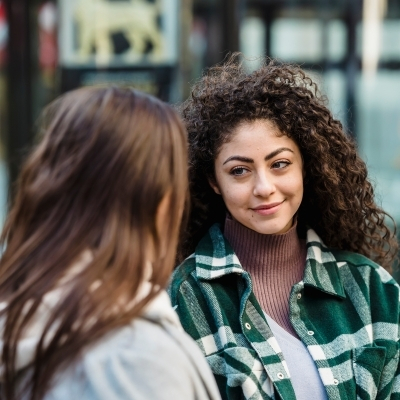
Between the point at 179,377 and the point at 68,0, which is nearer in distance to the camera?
the point at 179,377

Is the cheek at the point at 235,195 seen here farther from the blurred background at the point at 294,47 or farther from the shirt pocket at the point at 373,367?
the blurred background at the point at 294,47

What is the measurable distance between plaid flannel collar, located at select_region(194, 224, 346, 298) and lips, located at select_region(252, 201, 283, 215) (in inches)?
6.7

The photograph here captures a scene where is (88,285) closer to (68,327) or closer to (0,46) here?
(68,327)

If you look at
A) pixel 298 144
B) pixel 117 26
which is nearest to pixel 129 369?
pixel 298 144

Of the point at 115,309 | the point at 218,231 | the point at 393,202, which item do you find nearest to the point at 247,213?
the point at 218,231

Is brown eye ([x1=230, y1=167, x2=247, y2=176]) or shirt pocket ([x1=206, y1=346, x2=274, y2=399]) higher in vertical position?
brown eye ([x1=230, y1=167, x2=247, y2=176])

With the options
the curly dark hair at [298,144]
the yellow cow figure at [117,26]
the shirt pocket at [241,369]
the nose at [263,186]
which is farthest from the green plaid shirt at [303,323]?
the yellow cow figure at [117,26]

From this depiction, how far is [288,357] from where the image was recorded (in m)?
2.46

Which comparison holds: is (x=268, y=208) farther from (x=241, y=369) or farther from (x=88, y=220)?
(x=88, y=220)

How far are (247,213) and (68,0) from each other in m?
4.51

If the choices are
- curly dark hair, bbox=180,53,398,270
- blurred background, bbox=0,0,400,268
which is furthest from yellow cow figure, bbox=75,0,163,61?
curly dark hair, bbox=180,53,398,270

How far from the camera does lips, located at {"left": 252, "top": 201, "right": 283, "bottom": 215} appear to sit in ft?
8.21

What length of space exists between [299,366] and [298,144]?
26.6 inches

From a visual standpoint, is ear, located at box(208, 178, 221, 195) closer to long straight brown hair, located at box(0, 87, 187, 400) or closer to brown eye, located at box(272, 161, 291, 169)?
brown eye, located at box(272, 161, 291, 169)
